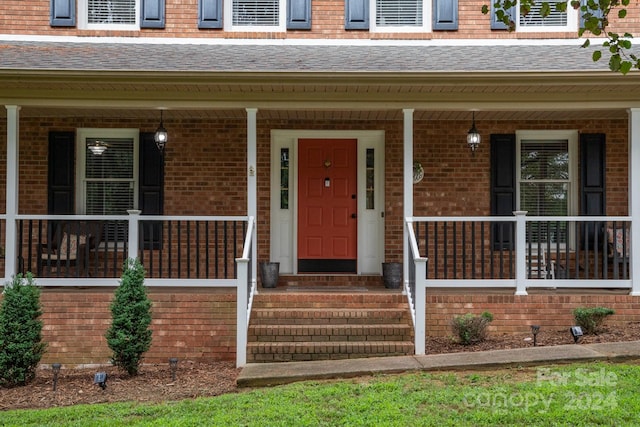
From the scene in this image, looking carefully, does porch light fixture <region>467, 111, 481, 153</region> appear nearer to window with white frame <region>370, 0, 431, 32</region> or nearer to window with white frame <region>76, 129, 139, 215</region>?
window with white frame <region>370, 0, 431, 32</region>

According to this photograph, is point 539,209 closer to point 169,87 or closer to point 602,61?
point 602,61

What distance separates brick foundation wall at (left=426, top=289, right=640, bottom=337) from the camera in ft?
23.2

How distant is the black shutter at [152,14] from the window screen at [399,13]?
10.6ft

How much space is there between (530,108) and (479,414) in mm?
4396

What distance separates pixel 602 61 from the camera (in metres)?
7.66

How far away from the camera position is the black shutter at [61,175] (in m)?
8.49

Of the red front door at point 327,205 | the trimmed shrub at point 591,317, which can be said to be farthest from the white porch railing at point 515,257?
the red front door at point 327,205

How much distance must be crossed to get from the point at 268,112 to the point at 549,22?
4511mm

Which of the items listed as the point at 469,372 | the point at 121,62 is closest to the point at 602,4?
the point at 469,372

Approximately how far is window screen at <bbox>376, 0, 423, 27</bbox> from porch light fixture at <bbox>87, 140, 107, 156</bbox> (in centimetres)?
444

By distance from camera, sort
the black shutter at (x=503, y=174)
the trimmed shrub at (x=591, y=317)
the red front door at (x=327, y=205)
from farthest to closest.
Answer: the red front door at (x=327, y=205) < the black shutter at (x=503, y=174) < the trimmed shrub at (x=591, y=317)

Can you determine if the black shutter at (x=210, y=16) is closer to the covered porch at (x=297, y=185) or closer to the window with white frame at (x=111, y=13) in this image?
the window with white frame at (x=111, y=13)

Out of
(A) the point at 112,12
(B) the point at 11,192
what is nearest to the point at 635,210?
(B) the point at 11,192

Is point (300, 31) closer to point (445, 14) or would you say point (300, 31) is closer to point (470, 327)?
point (445, 14)
